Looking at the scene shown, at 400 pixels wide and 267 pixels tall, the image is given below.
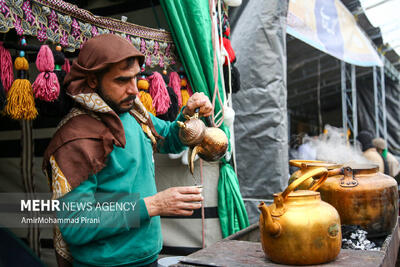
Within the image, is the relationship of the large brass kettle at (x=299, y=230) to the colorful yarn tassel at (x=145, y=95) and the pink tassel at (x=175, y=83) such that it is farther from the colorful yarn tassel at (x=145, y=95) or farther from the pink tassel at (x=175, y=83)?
the pink tassel at (x=175, y=83)

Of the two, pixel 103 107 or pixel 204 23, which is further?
pixel 204 23

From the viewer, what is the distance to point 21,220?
2.54 meters

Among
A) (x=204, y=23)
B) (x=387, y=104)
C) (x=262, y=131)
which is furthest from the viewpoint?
(x=387, y=104)

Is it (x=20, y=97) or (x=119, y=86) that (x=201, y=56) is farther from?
(x=20, y=97)

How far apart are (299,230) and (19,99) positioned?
1.22m

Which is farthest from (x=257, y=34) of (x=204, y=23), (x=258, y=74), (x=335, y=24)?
(x=335, y=24)

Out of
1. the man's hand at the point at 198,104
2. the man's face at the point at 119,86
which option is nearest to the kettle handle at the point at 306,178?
the man's hand at the point at 198,104

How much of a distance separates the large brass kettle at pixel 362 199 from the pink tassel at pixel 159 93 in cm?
83

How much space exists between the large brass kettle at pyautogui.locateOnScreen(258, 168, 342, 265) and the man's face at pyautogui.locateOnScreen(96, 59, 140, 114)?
71 cm

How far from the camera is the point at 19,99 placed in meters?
1.42

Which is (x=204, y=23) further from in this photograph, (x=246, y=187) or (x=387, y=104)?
(x=387, y=104)

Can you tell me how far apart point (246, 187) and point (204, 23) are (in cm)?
189

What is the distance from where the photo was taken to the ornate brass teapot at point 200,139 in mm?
1624

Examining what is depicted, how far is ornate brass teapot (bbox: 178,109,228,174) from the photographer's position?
1624mm
